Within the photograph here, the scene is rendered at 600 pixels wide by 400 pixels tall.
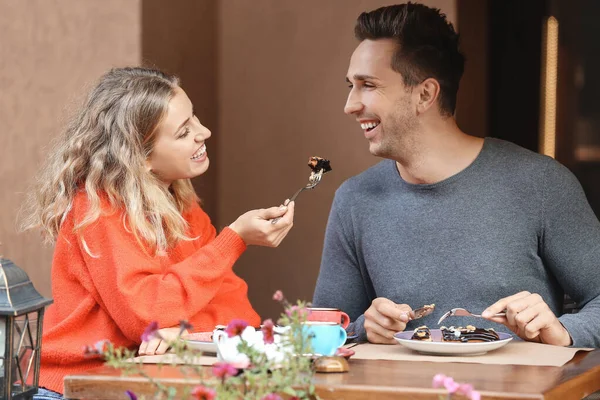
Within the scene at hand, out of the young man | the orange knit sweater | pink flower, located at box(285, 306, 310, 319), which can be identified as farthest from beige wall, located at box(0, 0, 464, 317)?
pink flower, located at box(285, 306, 310, 319)

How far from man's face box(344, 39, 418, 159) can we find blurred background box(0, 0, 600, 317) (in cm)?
89

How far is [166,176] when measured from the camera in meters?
2.73

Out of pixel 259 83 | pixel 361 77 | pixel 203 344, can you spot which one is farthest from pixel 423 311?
pixel 259 83

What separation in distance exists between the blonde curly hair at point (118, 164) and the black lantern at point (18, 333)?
54cm

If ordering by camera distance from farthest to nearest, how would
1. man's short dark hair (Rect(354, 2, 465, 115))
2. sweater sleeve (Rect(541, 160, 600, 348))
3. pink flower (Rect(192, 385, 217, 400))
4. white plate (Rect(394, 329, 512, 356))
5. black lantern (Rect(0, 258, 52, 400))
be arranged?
man's short dark hair (Rect(354, 2, 465, 115)) → sweater sleeve (Rect(541, 160, 600, 348)) → white plate (Rect(394, 329, 512, 356)) → black lantern (Rect(0, 258, 52, 400)) → pink flower (Rect(192, 385, 217, 400))

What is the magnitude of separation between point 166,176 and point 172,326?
515mm

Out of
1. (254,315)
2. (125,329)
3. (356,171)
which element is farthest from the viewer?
(356,171)

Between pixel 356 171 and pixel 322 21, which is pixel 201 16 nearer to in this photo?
pixel 322 21

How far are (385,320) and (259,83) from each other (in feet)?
6.03

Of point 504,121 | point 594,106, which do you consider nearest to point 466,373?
point 504,121

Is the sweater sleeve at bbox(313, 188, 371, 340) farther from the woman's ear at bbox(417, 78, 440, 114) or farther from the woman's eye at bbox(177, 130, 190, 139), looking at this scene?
the woman's eye at bbox(177, 130, 190, 139)

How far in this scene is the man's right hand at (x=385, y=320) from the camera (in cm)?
228

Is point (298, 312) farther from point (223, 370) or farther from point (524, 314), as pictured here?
point (524, 314)

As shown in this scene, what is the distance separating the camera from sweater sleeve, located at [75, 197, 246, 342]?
91.5 inches
